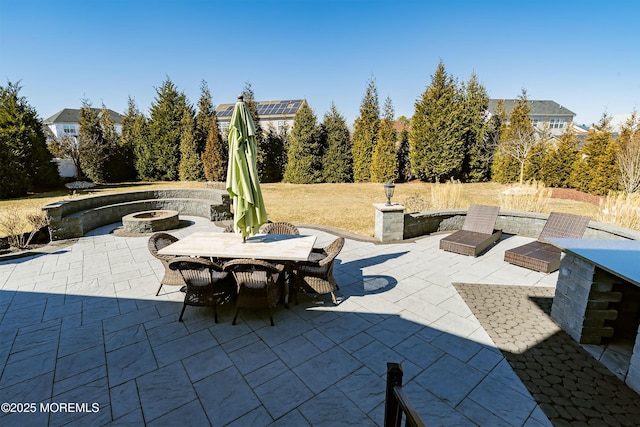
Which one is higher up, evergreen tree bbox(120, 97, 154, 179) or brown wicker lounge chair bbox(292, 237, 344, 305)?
evergreen tree bbox(120, 97, 154, 179)

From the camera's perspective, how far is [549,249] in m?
5.73

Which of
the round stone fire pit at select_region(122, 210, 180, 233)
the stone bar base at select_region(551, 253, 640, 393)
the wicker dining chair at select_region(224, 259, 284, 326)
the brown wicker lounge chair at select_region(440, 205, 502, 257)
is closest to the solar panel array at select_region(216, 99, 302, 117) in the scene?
the round stone fire pit at select_region(122, 210, 180, 233)

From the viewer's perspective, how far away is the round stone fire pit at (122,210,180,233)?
8008mm

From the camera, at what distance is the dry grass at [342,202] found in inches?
382

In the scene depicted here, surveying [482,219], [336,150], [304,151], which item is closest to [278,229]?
[482,219]

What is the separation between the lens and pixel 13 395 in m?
2.55

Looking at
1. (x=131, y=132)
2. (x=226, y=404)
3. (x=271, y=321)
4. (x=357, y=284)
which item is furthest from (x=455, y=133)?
(x=131, y=132)

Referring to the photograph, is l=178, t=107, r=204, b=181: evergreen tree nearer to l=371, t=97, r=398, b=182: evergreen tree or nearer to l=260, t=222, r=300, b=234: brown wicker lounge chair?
l=371, t=97, r=398, b=182: evergreen tree

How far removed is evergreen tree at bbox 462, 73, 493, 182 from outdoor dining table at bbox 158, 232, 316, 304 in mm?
17587

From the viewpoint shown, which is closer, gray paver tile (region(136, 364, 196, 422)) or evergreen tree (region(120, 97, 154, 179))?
gray paver tile (region(136, 364, 196, 422))

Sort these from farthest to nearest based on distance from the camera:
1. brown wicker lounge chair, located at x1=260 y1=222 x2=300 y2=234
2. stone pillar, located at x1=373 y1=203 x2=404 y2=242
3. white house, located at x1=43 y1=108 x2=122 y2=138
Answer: white house, located at x1=43 y1=108 x2=122 y2=138 < stone pillar, located at x1=373 y1=203 x2=404 y2=242 < brown wicker lounge chair, located at x1=260 y1=222 x2=300 y2=234

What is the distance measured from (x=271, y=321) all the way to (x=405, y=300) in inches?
80.1

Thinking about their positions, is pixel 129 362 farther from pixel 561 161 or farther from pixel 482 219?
pixel 561 161

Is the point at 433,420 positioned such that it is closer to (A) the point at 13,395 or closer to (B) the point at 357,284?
(B) the point at 357,284
